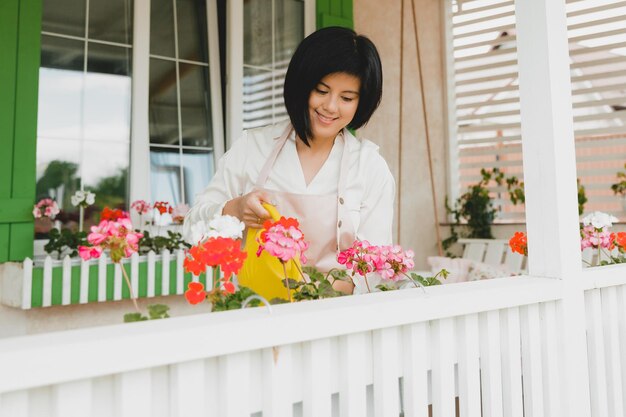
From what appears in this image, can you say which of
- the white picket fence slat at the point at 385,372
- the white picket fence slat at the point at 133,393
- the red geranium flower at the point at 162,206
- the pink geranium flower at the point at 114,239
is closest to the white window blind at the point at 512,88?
the red geranium flower at the point at 162,206

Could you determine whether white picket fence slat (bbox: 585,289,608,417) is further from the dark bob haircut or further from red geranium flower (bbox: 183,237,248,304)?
red geranium flower (bbox: 183,237,248,304)

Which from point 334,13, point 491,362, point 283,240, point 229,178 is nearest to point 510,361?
point 491,362

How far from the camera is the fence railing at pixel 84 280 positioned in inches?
93.0

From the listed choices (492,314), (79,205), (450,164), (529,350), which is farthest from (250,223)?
(450,164)

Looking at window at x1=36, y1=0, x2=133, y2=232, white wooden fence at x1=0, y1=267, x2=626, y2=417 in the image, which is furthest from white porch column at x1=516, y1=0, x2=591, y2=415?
window at x1=36, y1=0, x2=133, y2=232

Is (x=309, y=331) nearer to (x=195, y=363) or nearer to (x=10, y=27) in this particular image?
(x=195, y=363)

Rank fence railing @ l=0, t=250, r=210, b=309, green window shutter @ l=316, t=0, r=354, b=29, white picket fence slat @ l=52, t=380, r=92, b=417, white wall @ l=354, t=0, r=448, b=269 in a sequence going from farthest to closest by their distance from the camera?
white wall @ l=354, t=0, r=448, b=269, green window shutter @ l=316, t=0, r=354, b=29, fence railing @ l=0, t=250, r=210, b=309, white picket fence slat @ l=52, t=380, r=92, b=417

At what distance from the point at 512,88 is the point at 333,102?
3.21 m

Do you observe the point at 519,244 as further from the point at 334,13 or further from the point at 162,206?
the point at 334,13

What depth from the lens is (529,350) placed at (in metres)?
1.24

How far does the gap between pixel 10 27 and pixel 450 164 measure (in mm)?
3347

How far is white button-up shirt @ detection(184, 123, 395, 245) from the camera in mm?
1650

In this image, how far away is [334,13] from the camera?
3.52m

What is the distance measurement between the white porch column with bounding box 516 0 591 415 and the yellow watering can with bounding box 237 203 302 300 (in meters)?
0.60
